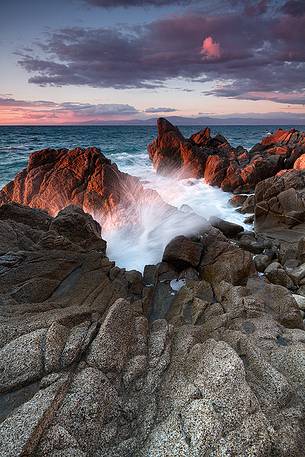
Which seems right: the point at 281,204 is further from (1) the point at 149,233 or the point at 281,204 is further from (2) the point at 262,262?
(1) the point at 149,233

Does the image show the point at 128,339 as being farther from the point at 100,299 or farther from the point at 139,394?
the point at 100,299

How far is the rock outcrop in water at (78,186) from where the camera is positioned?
20250 millimetres

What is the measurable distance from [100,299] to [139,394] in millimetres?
3829

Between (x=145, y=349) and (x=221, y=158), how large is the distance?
3253cm

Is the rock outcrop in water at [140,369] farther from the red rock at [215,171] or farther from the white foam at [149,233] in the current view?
the red rock at [215,171]

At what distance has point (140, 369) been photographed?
6.29 metres

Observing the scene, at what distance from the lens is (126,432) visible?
525 centimetres

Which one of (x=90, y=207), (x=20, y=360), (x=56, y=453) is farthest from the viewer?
(x=90, y=207)

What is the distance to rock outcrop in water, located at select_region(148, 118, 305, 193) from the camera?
31797 mm

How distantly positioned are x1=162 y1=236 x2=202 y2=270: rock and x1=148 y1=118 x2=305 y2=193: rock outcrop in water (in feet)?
66.4

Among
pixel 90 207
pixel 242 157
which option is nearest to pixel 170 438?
→ pixel 90 207

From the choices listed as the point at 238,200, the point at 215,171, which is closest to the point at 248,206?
the point at 238,200

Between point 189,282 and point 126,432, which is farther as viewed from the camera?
point 189,282

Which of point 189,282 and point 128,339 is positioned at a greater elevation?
point 128,339
